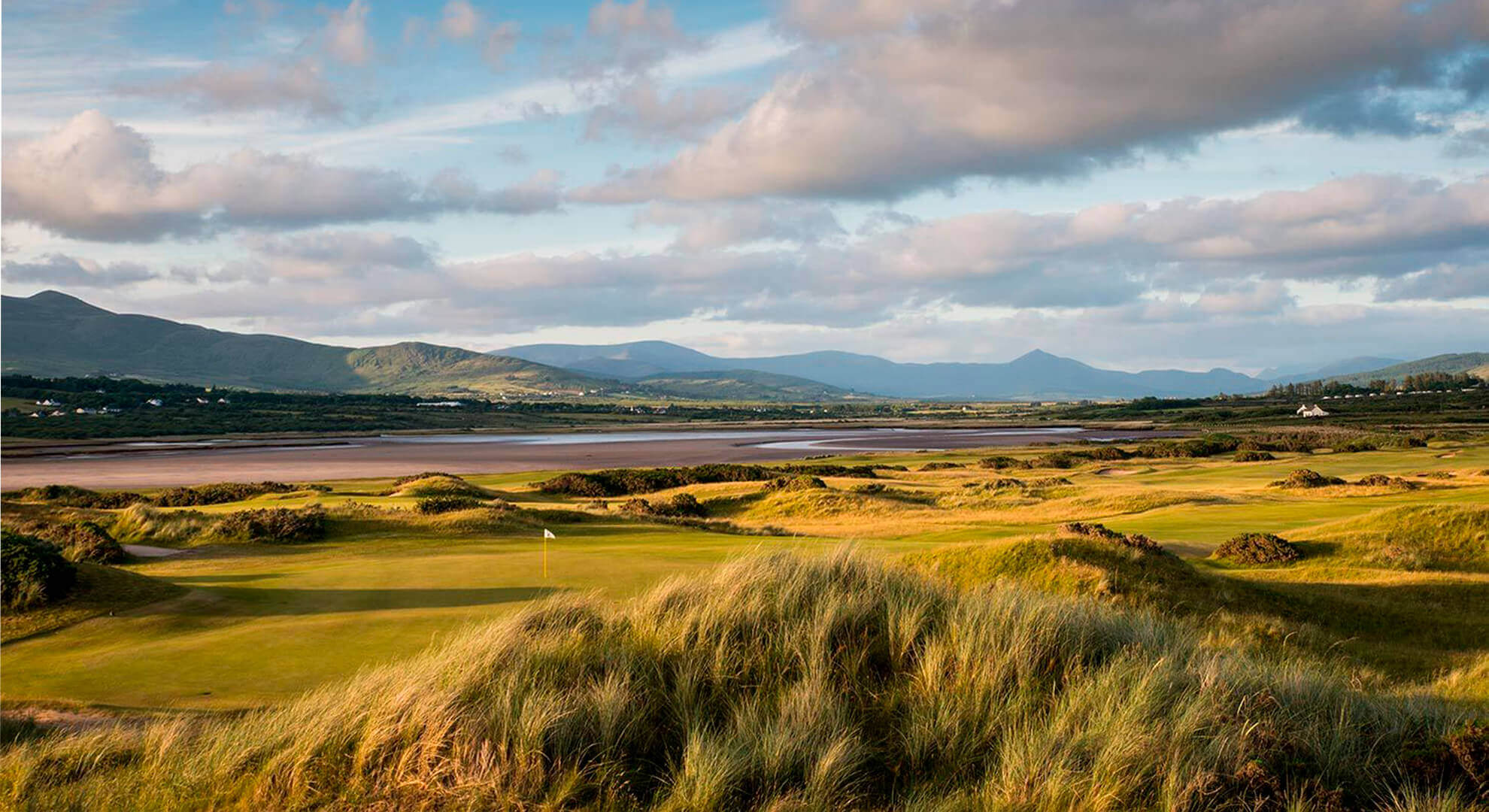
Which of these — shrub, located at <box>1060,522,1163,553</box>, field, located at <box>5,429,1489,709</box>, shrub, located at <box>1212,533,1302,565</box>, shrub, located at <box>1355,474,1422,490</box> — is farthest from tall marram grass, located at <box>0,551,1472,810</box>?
shrub, located at <box>1355,474,1422,490</box>

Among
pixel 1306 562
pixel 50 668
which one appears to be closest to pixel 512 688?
pixel 50 668

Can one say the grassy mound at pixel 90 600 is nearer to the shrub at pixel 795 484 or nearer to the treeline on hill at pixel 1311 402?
the shrub at pixel 795 484

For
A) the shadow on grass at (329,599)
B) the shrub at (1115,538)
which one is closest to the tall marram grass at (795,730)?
the shadow on grass at (329,599)

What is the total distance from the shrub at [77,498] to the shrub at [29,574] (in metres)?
20.4

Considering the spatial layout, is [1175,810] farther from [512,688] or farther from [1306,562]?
[1306,562]

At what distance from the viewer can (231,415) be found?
353 feet

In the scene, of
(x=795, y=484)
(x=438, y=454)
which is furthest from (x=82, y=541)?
(x=438, y=454)

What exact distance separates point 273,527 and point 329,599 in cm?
935

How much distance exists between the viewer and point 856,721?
225 inches

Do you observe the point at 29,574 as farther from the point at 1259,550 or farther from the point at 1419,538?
the point at 1419,538

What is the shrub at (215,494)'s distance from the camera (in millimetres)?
31125

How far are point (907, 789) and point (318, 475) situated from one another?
50.9 metres

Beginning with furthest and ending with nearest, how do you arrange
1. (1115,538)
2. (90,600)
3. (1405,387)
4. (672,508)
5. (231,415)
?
(1405,387), (231,415), (672,508), (1115,538), (90,600)

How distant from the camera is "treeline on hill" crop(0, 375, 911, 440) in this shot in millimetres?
87250
